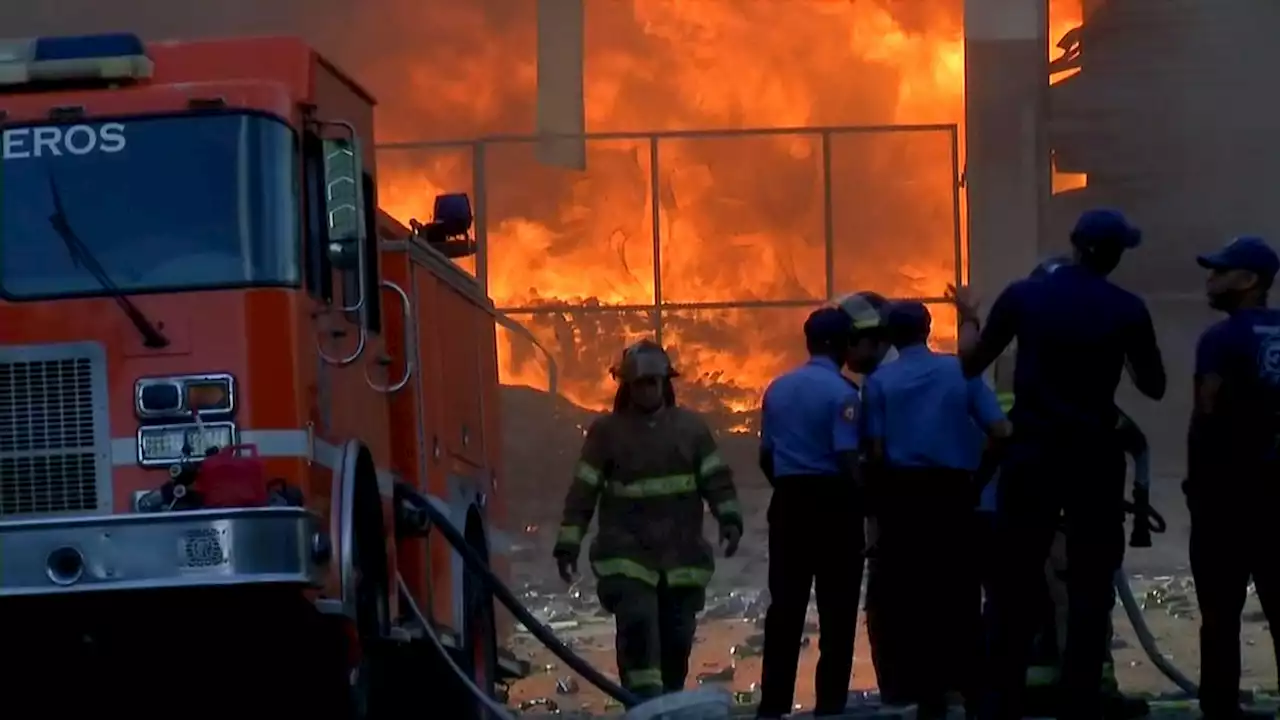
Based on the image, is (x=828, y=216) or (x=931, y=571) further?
(x=828, y=216)

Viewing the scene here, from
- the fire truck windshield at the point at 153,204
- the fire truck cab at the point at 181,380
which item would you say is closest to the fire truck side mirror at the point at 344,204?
the fire truck cab at the point at 181,380

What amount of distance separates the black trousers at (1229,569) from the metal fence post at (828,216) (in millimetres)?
11817

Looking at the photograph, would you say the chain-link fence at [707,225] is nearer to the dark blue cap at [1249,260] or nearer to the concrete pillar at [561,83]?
the concrete pillar at [561,83]

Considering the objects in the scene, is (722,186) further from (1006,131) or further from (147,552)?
(147,552)

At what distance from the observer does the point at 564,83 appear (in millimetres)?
21531

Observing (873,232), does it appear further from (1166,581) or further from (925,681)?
(925,681)

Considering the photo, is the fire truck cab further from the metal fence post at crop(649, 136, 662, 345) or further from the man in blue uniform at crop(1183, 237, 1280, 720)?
the metal fence post at crop(649, 136, 662, 345)

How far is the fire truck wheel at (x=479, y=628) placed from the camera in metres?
11.8

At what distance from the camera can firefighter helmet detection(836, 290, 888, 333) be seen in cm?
1061

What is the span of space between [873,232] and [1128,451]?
11.8 meters

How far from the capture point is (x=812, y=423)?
10.2 metres

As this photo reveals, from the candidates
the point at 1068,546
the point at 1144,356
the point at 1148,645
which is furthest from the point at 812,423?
the point at 1148,645

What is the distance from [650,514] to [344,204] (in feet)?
9.30

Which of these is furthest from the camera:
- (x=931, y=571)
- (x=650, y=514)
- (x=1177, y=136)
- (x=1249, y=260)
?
(x=1177, y=136)
